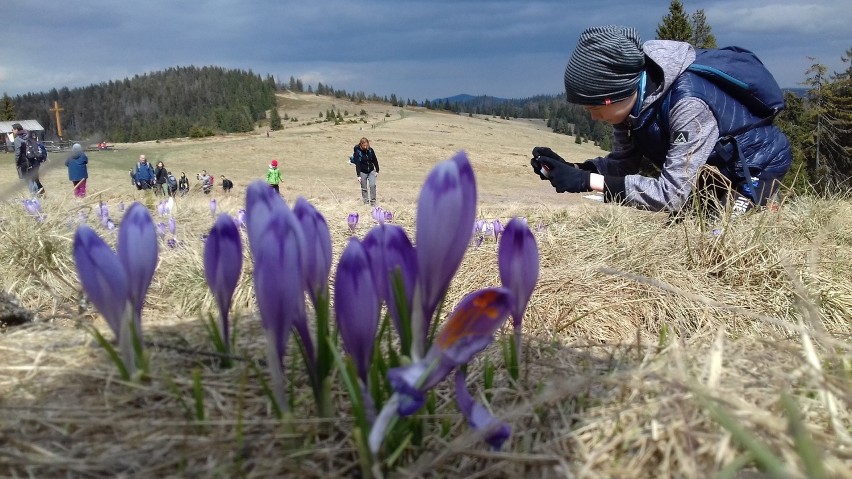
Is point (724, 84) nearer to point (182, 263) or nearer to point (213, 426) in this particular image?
point (182, 263)

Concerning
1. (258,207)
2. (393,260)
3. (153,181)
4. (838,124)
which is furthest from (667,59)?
(838,124)

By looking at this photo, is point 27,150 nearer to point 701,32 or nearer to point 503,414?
point 503,414

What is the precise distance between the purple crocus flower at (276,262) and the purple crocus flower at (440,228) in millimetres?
169

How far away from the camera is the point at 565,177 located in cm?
316

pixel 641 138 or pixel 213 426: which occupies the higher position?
pixel 641 138

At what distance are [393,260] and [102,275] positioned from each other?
0.48m

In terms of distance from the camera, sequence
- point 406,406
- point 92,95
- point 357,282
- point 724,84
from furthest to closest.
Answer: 1. point 92,95
2. point 724,84
3. point 357,282
4. point 406,406

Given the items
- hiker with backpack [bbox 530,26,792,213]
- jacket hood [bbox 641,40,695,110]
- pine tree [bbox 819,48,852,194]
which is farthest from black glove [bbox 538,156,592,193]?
pine tree [bbox 819,48,852,194]

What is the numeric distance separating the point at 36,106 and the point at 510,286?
322ft

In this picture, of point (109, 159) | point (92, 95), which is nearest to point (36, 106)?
point (92, 95)

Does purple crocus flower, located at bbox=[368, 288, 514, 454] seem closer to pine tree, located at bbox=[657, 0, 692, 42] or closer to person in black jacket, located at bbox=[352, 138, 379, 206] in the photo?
person in black jacket, located at bbox=[352, 138, 379, 206]

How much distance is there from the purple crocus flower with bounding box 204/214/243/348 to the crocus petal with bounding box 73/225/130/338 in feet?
0.45

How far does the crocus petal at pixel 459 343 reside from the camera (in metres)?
0.77

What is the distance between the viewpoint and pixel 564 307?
239cm
